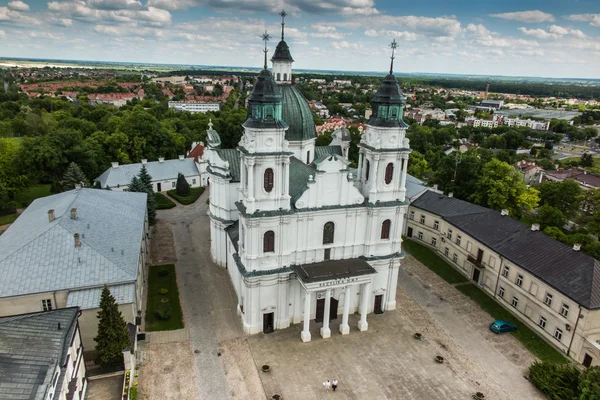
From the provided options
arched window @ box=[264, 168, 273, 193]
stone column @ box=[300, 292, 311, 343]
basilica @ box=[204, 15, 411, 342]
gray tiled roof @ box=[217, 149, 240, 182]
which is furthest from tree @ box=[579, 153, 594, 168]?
arched window @ box=[264, 168, 273, 193]

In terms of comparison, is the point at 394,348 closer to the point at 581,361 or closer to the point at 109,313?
the point at 581,361

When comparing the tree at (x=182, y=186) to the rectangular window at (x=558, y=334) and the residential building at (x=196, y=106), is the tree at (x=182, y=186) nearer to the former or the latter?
the rectangular window at (x=558, y=334)

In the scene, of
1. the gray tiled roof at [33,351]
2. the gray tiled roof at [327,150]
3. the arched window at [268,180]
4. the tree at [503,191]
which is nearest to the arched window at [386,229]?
the arched window at [268,180]

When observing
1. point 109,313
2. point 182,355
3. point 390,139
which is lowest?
point 182,355

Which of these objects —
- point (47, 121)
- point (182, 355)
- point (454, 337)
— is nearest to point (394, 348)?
point (454, 337)

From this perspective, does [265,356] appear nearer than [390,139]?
Yes

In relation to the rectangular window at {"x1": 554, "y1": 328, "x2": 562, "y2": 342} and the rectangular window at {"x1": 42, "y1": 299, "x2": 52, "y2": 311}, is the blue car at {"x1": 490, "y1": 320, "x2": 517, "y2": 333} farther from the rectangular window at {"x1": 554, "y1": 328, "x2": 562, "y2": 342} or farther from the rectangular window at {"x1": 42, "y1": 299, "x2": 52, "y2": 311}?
the rectangular window at {"x1": 42, "y1": 299, "x2": 52, "y2": 311}
